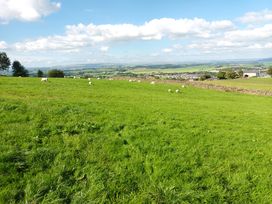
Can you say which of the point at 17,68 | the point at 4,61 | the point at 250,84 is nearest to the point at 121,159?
the point at 250,84

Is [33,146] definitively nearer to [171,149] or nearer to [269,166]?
[171,149]

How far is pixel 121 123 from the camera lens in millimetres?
14211

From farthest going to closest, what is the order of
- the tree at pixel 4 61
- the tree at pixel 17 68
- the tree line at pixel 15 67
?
the tree at pixel 4 61 < the tree at pixel 17 68 < the tree line at pixel 15 67

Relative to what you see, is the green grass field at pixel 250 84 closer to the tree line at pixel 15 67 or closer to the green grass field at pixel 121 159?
the tree line at pixel 15 67

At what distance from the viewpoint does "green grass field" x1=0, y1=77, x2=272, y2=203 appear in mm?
9203

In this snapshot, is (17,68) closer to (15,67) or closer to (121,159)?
(15,67)

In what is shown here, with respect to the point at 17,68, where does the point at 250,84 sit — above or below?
below

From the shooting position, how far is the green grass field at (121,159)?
9.20 metres

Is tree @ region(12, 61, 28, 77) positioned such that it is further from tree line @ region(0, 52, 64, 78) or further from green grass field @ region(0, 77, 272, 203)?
green grass field @ region(0, 77, 272, 203)

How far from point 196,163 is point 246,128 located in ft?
21.9

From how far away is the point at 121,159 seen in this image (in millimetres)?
10938

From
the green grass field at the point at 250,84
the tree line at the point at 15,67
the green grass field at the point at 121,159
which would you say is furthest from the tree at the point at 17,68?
the green grass field at the point at 121,159

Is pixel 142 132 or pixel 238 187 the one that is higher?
pixel 142 132

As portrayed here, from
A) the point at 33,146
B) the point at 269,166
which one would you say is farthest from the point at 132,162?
the point at 269,166
